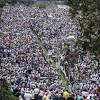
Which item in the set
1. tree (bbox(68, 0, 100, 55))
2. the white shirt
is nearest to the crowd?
Result: the white shirt

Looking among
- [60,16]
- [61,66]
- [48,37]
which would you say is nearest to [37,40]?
[48,37]

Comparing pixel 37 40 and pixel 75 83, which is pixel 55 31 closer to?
pixel 37 40

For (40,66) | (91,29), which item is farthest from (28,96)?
(40,66)

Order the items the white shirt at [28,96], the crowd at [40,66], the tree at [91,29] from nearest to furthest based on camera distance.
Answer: the white shirt at [28,96], the tree at [91,29], the crowd at [40,66]

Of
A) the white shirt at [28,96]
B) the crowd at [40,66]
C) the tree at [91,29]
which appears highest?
the tree at [91,29]

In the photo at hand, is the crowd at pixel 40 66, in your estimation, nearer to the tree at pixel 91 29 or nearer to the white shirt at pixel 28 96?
the white shirt at pixel 28 96

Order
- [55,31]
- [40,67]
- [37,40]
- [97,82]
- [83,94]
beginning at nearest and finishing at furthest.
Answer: [83,94]
[97,82]
[40,67]
[37,40]
[55,31]

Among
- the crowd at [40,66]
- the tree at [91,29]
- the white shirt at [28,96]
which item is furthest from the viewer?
the crowd at [40,66]

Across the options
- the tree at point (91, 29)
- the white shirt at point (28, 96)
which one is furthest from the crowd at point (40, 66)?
the tree at point (91, 29)
